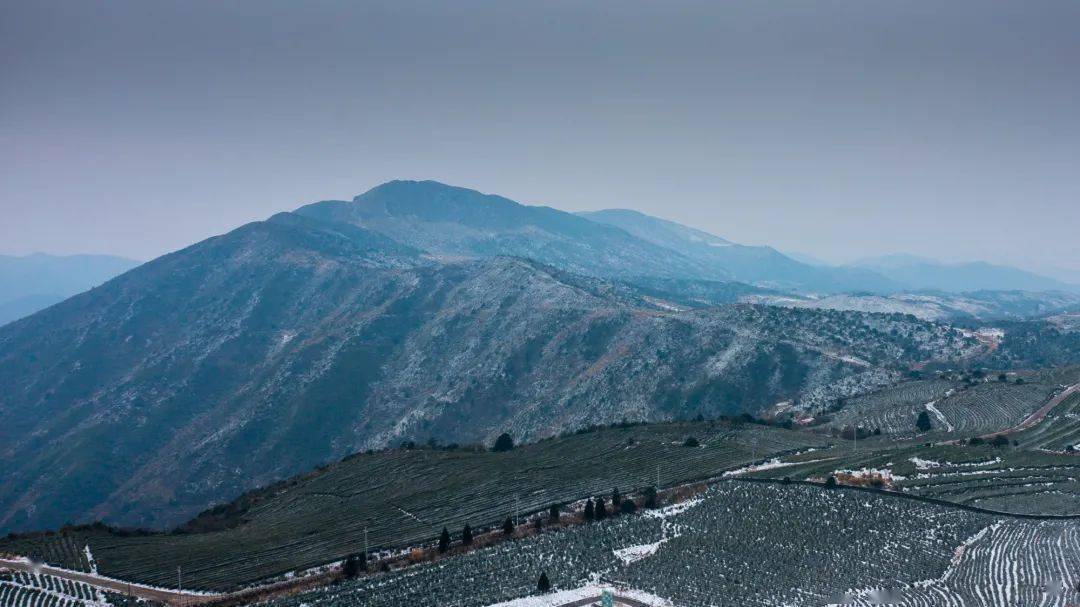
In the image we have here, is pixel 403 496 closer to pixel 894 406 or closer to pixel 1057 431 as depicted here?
pixel 894 406

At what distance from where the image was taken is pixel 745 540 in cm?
5566

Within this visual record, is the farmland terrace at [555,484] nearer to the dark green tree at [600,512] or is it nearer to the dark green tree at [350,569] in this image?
the dark green tree at [600,512]

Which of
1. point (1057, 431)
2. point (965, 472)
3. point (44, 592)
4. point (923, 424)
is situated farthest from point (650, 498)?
point (1057, 431)

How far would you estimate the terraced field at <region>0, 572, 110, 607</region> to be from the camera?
51.6 meters

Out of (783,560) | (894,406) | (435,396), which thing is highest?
(894,406)

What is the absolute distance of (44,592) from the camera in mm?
53625

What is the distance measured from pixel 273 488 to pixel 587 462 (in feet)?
149

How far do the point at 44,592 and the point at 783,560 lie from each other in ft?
181

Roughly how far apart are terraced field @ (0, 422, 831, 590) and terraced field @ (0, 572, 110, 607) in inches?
173

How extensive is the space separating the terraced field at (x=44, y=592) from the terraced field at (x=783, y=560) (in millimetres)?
15494

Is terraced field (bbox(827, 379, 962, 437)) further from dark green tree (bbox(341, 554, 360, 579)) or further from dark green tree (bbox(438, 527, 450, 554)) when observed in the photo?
dark green tree (bbox(341, 554, 360, 579))

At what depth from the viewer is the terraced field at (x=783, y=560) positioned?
4562cm

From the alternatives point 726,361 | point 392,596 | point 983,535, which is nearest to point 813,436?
point 983,535

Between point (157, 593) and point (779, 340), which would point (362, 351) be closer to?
point (779, 340)
